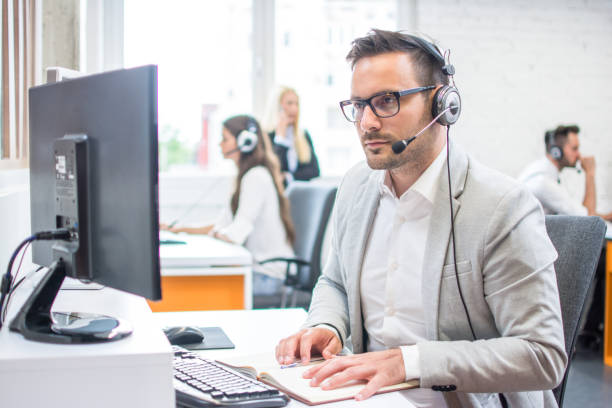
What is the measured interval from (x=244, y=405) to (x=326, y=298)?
0.56m

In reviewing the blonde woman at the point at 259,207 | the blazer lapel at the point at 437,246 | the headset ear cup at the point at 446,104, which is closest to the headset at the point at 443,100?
the headset ear cup at the point at 446,104

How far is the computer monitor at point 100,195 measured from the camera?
0.85 meters

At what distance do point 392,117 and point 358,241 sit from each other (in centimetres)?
28

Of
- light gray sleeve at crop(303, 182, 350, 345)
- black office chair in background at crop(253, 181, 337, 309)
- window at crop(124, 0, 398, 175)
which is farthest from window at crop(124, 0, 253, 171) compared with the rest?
light gray sleeve at crop(303, 182, 350, 345)

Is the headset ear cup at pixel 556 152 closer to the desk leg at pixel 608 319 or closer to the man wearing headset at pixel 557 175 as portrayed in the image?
the man wearing headset at pixel 557 175

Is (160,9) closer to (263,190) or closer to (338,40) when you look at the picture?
(338,40)

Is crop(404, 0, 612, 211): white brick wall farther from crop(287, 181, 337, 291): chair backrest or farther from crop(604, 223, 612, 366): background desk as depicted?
crop(287, 181, 337, 291): chair backrest

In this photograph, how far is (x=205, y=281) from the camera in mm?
2398

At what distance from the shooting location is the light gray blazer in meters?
1.07

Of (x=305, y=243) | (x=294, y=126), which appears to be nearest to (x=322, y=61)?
(x=294, y=126)

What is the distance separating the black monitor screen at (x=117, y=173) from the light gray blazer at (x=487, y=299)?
490 mm

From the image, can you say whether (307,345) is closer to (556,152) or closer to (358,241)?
(358,241)

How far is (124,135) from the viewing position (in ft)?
2.88

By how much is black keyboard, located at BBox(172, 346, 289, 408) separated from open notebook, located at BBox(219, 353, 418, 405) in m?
0.04
